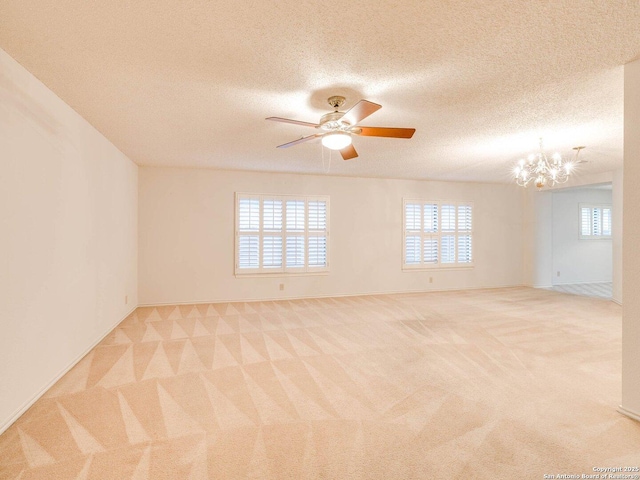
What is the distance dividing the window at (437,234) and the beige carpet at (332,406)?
2965 millimetres

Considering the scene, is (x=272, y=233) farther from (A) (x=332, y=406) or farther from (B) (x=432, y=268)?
(A) (x=332, y=406)

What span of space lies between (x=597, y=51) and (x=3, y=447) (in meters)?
4.59

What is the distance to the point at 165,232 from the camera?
19.2 feet

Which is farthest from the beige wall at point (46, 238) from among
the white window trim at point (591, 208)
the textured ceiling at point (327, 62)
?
the white window trim at point (591, 208)

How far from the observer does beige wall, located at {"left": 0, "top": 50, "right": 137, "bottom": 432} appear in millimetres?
2213

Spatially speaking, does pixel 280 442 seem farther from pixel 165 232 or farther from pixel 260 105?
pixel 165 232

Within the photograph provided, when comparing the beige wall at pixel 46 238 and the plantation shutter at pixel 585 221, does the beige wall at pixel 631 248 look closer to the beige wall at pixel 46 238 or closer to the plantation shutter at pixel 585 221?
the beige wall at pixel 46 238

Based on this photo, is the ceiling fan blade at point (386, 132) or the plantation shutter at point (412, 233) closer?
the ceiling fan blade at point (386, 132)

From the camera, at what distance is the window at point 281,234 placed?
20.5 feet

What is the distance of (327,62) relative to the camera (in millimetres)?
2252

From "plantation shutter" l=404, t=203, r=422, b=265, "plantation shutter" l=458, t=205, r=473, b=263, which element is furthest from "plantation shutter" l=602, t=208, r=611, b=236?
"plantation shutter" l=404, t=203, r=422, b=265

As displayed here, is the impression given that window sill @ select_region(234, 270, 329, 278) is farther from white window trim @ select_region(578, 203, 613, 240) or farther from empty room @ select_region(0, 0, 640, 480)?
white window trim @ select_region(578, 203, 613, 240)

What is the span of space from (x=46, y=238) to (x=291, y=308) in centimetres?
373

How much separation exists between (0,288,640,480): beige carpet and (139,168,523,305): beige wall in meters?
1.63
